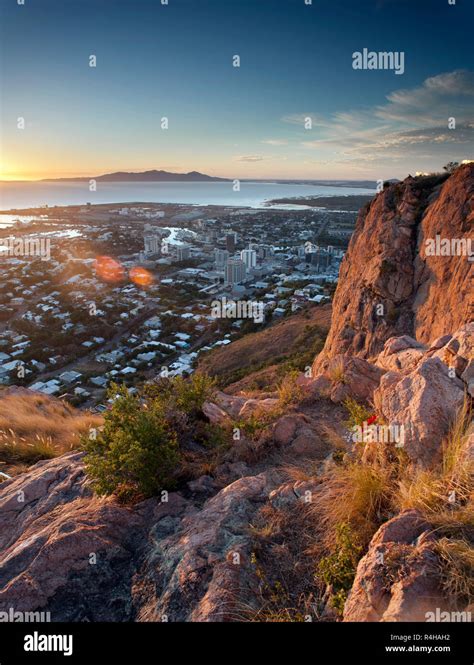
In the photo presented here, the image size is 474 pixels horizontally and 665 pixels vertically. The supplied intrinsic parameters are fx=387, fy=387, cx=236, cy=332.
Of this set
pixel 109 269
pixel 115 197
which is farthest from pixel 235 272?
pixel 115 197

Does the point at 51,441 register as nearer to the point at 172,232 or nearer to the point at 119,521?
the point at 119,521

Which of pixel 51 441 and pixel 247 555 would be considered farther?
pixel 51 441

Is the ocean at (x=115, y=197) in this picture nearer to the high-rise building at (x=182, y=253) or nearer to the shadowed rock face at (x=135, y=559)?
the high-rise building at (x=182, y=253)

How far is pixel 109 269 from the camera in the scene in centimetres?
4959

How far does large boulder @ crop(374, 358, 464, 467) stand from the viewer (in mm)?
2725

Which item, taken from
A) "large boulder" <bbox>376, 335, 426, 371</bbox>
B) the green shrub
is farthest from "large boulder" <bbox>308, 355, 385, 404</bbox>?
the green shrub

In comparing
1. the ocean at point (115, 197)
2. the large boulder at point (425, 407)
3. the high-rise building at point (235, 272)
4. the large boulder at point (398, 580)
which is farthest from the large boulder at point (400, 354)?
the ocean at point (115, 197)

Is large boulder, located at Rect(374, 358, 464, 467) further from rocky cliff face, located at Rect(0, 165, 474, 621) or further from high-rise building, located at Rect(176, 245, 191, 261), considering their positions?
high-rise building, located at Rect(176, 245, 191, 261)

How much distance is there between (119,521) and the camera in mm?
3006

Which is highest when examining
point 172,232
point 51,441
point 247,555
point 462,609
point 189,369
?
point 172,232

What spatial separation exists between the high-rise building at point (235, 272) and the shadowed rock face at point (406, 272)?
3248cm

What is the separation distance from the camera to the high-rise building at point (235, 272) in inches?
1780
